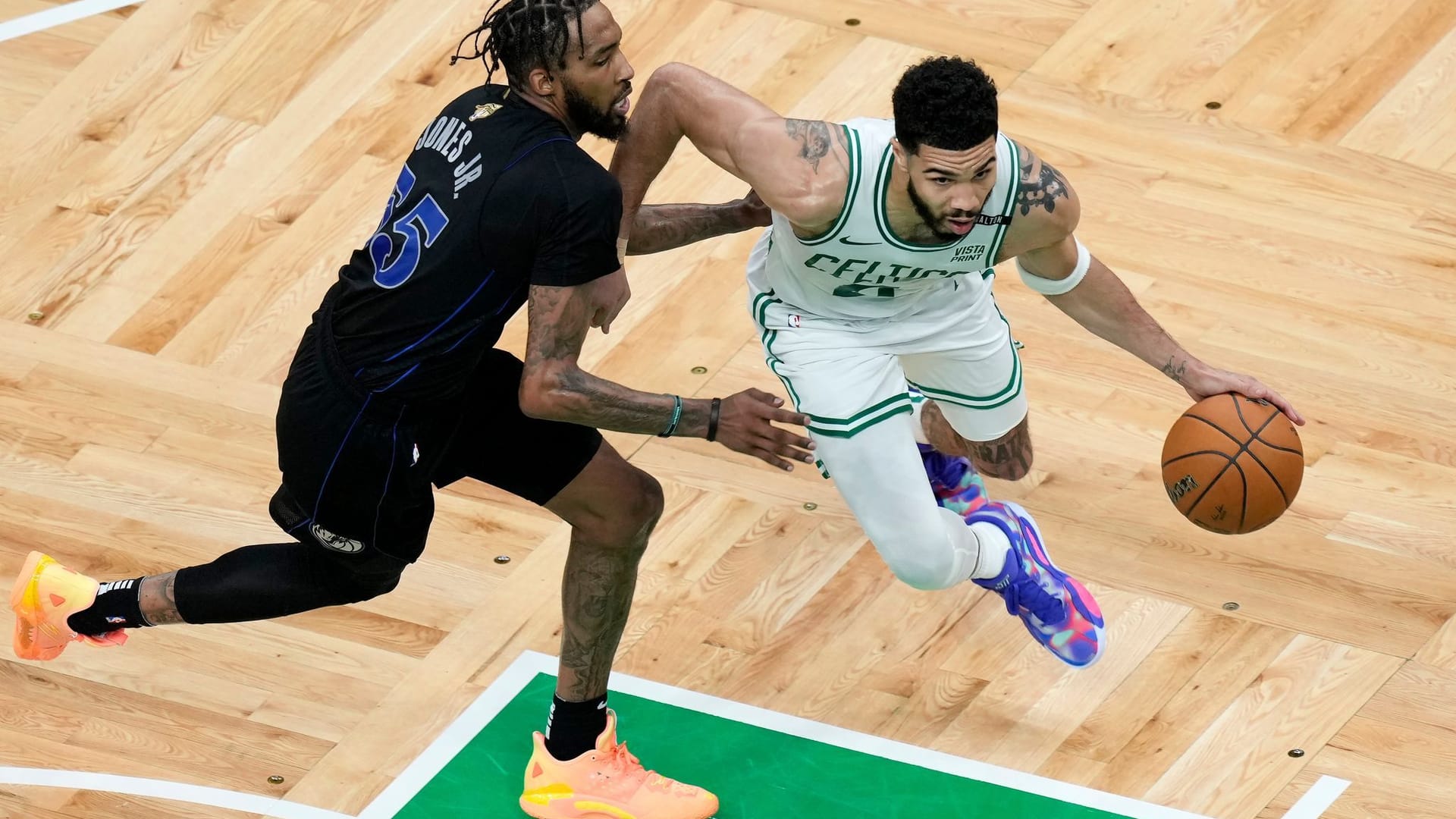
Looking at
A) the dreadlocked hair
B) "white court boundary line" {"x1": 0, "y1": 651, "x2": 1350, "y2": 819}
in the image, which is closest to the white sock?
"white court boundary line" {"x1": 0, "y1": 651, "x2": 1350, "y2": 819}

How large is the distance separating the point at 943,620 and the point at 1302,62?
→ 3.56 metres

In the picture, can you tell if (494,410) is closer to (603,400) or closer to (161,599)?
(603,400)

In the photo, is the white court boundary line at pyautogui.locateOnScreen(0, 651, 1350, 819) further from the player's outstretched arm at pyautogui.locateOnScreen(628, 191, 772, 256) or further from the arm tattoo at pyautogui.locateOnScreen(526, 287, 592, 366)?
the arm tattoo at pyautogui.locateOnScreen(526, 287, 592, 366)

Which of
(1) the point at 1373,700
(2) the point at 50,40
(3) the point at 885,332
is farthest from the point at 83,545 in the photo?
(1) the point at 1373,700

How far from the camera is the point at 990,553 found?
20.8ft

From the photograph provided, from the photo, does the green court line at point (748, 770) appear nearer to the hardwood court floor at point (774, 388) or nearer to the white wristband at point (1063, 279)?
the hardwood court floor at point (774, 388)

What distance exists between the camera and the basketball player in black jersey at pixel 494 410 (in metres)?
5.39

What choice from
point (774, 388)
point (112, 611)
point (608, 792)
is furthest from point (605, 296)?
point (774, 388)

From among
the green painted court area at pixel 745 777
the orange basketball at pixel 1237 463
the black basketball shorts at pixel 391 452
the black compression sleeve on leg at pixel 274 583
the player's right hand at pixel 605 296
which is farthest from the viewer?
the green painted court area at pixel 745 777

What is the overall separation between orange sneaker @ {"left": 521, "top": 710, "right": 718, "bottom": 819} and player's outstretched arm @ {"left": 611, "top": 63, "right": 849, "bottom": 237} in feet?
4.80

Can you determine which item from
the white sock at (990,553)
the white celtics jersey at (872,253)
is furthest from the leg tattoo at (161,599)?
the white sock at (990,553)

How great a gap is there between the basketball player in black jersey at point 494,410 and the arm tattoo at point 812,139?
1.63 feet

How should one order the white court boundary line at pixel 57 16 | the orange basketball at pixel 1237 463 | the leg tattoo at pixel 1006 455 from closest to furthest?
the orange basketball at pixel 1237 463
the leg tattoo at pixel 1006 455
the white court boundary line at pixel 57 16

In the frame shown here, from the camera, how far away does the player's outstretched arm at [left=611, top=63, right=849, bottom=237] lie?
5.82 m
